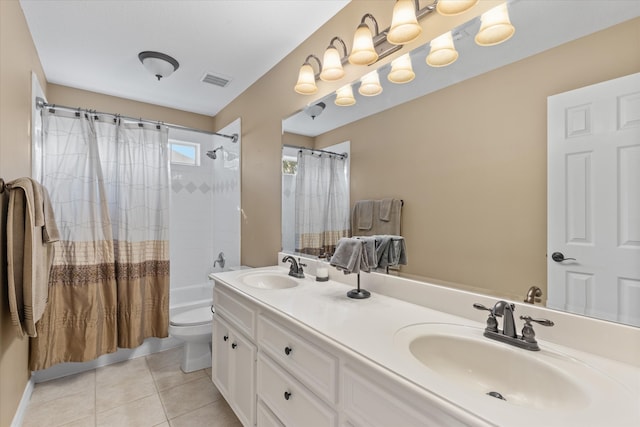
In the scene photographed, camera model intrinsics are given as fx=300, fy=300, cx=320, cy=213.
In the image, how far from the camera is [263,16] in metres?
1.81

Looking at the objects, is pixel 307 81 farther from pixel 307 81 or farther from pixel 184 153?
pixel 184 153

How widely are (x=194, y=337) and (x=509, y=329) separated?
2.18 metres

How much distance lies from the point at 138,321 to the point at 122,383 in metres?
0.46

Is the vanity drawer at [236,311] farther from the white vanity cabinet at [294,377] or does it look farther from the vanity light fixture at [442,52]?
the vanity light fixture at [442,52]

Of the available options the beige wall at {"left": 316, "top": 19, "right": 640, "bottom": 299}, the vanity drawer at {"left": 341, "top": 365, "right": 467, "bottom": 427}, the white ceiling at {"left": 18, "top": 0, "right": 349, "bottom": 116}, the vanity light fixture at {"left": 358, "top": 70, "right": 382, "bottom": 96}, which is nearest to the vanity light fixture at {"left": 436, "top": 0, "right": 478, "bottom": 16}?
the beige wall at {"left": 316, "top": 19, "right": 640, "bottom": 299}

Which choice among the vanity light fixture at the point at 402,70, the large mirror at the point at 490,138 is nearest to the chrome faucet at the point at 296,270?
the large mirror at the point at 490,138

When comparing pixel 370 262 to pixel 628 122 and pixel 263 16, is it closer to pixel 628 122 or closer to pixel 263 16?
pixel 628 122

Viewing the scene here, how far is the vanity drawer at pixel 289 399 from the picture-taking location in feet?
3.38

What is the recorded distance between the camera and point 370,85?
1606 millimetres

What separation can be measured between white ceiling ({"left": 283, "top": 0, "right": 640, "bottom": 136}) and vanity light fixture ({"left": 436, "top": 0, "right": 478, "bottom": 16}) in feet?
0.30

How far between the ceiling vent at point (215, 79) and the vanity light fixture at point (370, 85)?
4.91ft

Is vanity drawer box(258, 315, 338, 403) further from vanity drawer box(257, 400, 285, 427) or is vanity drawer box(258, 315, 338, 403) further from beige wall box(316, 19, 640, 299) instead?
beige wall box(316, 19, 640, 299)

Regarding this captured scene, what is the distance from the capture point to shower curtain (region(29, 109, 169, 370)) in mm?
2225

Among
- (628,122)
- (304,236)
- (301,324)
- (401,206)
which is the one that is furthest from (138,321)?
(628,122)
